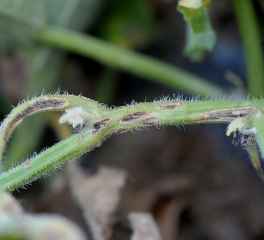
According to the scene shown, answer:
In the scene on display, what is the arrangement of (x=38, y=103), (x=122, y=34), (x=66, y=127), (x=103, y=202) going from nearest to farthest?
1. (x=38, y=103)
2. (x=103, y=202)
3. (x=66, y=127)
4. (x=122, y=34)

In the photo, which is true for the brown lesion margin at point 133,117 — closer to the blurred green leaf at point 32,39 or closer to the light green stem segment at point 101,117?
the light green stem segment at point 101,117

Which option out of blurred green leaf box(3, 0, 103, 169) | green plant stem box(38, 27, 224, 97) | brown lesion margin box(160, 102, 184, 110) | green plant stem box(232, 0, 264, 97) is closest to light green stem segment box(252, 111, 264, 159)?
brown lesion margin box(160, 102, 184, 110)

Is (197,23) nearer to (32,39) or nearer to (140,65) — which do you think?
(140,65)

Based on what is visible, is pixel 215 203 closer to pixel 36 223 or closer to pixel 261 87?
pixel 261 87

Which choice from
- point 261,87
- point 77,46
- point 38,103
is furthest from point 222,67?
point 38,103

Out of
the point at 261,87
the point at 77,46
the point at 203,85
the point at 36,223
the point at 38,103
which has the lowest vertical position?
the point at 36,223

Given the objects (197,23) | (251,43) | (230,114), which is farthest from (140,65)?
(230,114)

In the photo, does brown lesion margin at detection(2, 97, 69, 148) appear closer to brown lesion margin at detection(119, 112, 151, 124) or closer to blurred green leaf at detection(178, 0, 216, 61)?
brown lesion margin at detection(119, 112, 151, 124)
